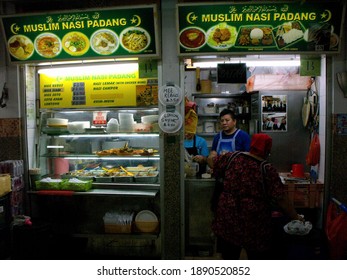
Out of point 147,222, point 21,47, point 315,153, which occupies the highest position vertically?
point 21,47

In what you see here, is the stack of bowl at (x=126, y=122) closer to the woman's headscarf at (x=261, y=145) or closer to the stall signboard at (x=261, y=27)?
the stall signboard at (x=261, y=27)

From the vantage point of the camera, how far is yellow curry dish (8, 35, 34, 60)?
4867 mm

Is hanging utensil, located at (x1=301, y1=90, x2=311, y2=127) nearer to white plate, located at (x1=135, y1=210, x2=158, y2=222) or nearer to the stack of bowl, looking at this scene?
the stack of bowl

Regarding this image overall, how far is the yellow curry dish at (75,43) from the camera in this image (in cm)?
472

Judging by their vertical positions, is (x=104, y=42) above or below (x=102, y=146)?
above

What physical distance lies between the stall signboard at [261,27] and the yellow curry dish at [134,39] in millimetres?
515

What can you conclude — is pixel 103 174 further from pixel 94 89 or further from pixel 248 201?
pixel 248 201

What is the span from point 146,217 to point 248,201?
86.2 inches

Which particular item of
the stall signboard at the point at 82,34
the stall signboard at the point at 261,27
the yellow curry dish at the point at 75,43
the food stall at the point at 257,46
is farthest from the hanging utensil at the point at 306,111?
the yellow curry dish at the point at 75,43

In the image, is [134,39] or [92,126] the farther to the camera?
[92,126]

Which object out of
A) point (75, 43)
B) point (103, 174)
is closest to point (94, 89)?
point (75, 43)

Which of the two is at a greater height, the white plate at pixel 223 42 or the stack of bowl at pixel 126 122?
the white plate at pixel 223 42

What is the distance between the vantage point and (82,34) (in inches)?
185
